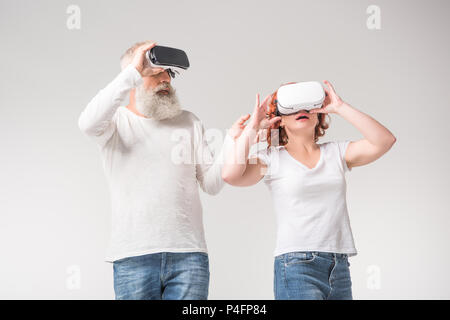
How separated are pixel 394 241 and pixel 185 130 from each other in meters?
1.75

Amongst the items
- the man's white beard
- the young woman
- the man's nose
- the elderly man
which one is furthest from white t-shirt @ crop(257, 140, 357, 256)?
the man's nose

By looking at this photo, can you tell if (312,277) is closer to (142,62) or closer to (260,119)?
(260,119)

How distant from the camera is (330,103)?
1937mm

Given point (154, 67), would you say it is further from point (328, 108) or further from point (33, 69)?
point (33, 69)

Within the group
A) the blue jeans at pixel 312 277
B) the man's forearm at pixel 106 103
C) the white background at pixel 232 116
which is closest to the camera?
the blue jeans at pixel 312 277

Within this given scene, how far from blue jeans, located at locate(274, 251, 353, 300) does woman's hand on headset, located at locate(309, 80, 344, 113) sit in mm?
497

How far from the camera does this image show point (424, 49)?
3.32 metres

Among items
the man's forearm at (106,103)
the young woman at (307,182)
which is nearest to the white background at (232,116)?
the young woman at (307,182)

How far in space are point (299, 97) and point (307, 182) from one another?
297 mm

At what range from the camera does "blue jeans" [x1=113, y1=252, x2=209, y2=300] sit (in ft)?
5.67

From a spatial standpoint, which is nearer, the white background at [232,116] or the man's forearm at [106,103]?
the man's forearm at [106,103]

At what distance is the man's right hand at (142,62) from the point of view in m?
1.86

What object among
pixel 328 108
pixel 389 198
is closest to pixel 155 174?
pixel 328 108

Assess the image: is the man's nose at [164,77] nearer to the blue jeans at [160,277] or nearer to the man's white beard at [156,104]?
the man's white beard at [156,104]
